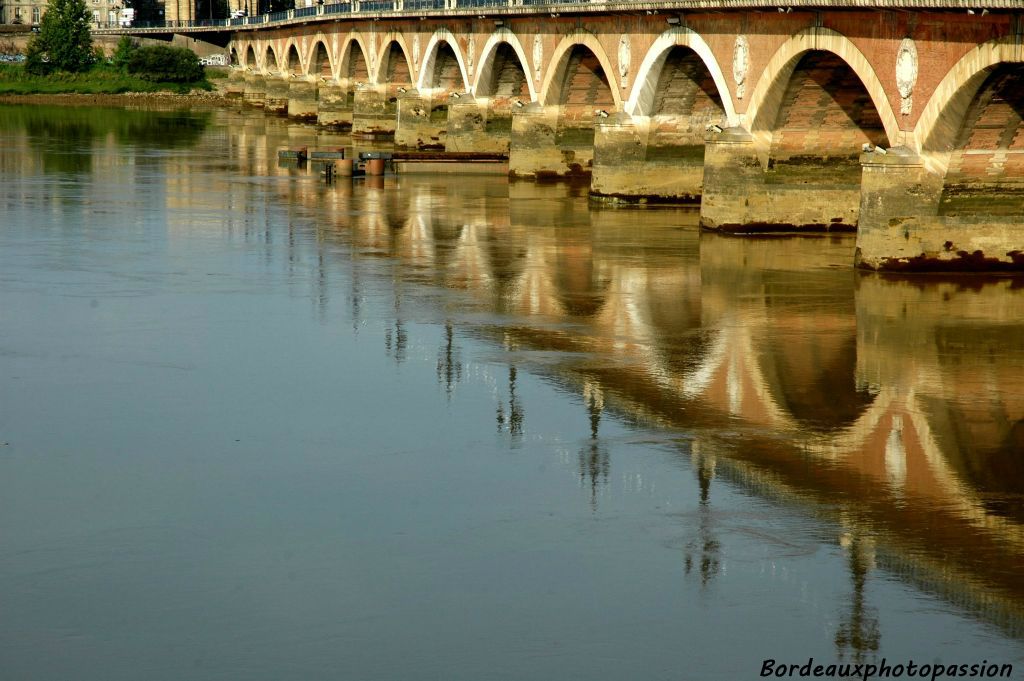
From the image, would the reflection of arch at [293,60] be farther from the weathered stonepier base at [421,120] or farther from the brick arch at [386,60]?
the weathered stonepier base at [421,120]

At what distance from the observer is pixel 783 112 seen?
4069 centimetres

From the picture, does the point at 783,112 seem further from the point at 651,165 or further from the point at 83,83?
the point at 83,83

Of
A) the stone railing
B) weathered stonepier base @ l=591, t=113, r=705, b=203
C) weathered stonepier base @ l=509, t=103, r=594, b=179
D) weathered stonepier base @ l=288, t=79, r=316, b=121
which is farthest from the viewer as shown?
weathered stonepier base @ l=288, t=79, r=316, b=121

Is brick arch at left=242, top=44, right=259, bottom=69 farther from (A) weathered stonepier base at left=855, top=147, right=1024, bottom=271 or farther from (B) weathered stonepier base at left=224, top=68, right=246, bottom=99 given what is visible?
(A) weathered stonepier base at left=855, top=147, right=1024, bottom=271

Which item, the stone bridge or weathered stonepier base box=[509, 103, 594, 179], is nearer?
the stone bridge

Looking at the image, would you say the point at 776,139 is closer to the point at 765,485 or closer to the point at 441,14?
the point at 765,485

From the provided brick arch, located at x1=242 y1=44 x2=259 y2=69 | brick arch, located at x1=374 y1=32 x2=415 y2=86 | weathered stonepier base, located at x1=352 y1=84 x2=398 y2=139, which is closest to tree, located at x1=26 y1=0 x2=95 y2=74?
brick arch, located at x1=242 y1=44 x2=259 y2=69

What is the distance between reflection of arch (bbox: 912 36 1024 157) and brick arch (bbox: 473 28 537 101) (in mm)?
26447

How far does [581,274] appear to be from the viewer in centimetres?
3588

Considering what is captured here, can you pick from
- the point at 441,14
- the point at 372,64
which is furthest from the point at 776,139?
the point at 372,64

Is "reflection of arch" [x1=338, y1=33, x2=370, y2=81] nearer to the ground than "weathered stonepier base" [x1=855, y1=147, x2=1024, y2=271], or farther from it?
farther from it

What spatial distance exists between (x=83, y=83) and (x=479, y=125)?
74.5 m

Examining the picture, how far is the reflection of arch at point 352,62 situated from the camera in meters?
95.0

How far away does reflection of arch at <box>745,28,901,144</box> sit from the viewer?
34.9 meters
